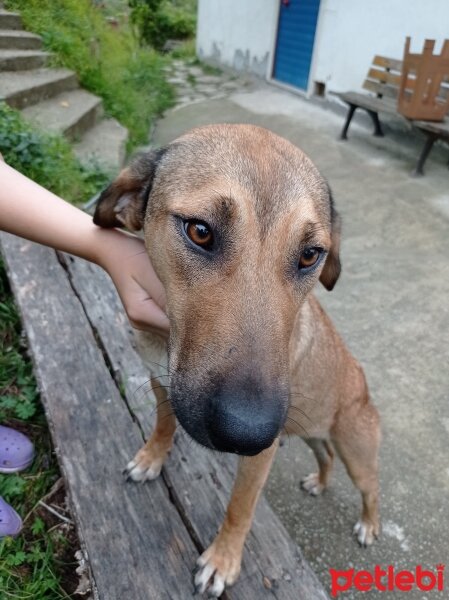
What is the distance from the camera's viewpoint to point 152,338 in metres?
2.34

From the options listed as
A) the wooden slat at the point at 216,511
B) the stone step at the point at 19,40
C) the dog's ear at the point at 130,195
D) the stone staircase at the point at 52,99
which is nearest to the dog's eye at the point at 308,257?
the dog's ear at the point at 130,195

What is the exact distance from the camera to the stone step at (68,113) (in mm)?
6632

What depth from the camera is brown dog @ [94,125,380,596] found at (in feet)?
4.91

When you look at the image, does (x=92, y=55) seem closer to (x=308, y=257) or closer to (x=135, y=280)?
(x=135, y=280)

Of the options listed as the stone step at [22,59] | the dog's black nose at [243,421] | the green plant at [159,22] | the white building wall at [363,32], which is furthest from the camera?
the green plant at [159,22]

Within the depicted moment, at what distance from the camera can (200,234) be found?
5.92ft

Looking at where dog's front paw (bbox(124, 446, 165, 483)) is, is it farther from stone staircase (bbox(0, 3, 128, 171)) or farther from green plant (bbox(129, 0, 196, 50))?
green plant (bbox(129, 0, 196, 50))

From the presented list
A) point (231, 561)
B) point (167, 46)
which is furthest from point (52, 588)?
point (167, 46)

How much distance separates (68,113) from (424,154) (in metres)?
5.73

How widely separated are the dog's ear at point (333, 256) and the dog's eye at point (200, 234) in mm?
862

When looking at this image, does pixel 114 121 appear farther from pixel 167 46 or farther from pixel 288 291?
pixel 167 46

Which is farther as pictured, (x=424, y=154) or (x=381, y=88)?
(x=381, y=88)

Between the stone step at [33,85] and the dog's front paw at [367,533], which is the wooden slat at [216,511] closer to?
the dog's front paw at [367,533]

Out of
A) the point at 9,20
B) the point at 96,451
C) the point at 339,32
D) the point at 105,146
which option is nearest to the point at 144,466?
the point at 96,451
